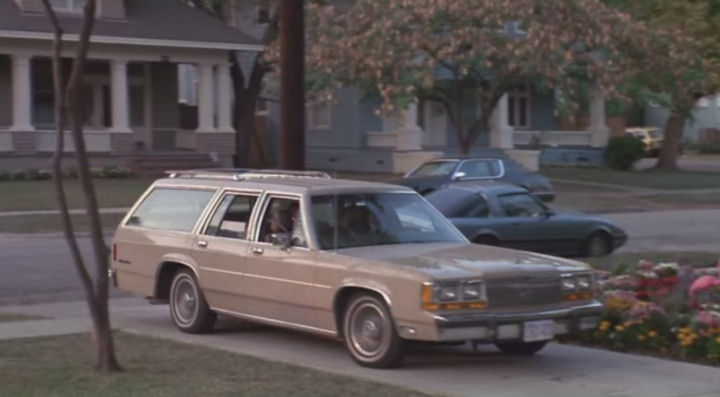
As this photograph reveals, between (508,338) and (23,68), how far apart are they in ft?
102

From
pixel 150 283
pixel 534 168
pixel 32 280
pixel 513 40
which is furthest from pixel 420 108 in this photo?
pixel 150 283

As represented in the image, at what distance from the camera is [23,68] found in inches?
1537

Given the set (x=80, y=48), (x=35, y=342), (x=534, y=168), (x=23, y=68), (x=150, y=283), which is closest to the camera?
(x=80, y=48)

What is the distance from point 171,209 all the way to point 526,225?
24.5 ft

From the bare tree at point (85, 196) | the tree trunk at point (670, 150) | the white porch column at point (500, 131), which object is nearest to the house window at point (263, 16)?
the white porch column at point (500, 131)

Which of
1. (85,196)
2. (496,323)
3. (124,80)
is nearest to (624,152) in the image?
(124,80)

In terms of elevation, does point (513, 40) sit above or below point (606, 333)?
above

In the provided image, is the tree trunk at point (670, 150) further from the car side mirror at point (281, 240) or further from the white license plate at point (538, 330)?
the white license plate at point (538, 330)

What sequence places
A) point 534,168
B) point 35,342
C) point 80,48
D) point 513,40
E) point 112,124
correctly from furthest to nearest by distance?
point 534,168 < point 112,124 < point 513,40 < point 35,342 < point 80,48

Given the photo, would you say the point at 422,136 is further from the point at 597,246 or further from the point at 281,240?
the point at 281,240

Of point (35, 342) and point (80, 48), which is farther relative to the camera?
point (35, 342)

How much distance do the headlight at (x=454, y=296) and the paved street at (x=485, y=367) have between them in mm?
603

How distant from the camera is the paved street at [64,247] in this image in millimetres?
16922

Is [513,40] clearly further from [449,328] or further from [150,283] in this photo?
[449,328]
